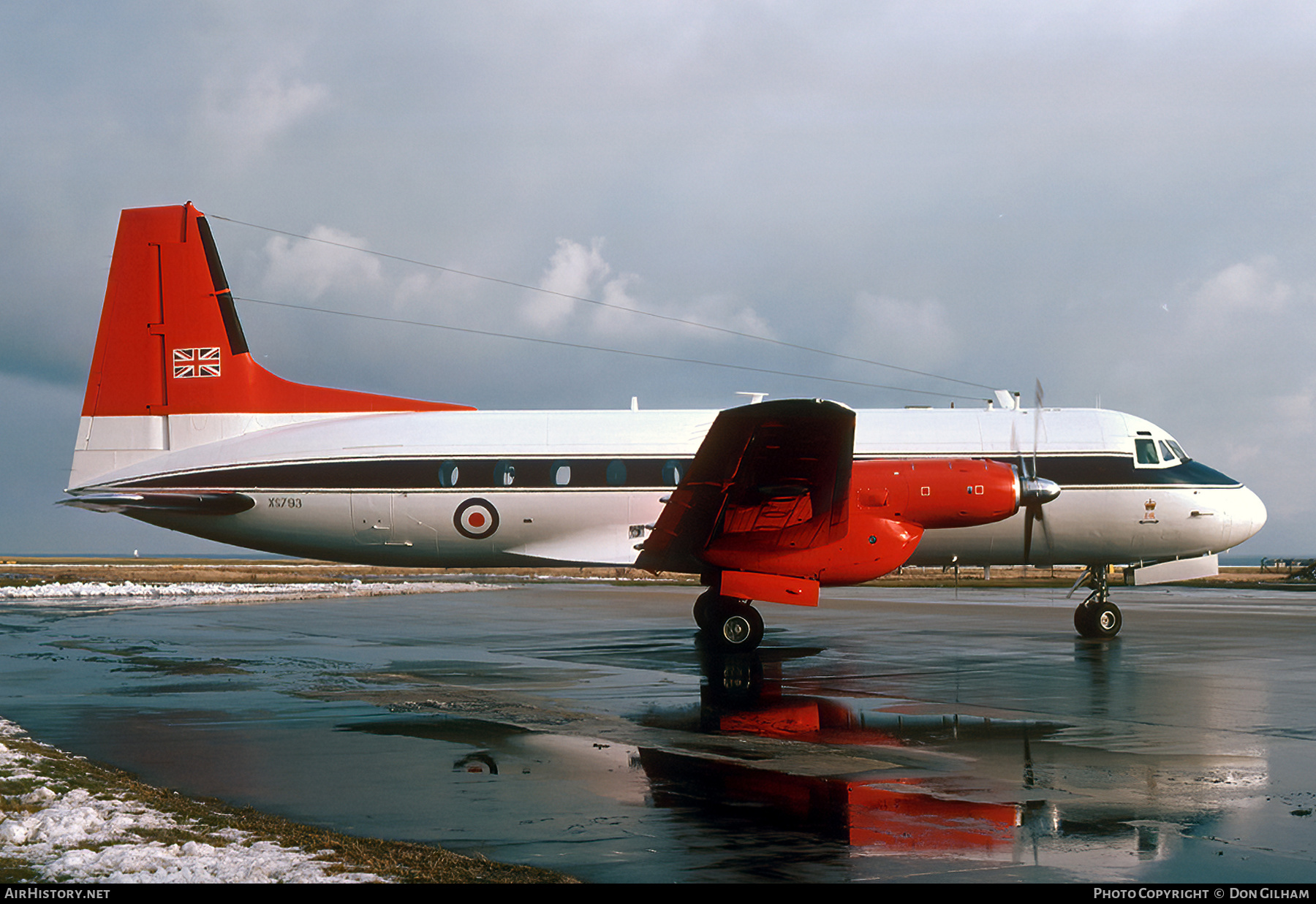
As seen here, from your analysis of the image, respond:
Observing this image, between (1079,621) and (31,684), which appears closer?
(31,684)

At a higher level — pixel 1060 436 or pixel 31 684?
pixel 1060 436

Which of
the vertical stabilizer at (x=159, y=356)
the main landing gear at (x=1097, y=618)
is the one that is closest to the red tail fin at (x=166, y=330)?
the vertical stabilizer at (x=159, y=356)

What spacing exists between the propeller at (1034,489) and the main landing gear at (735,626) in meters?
4.83

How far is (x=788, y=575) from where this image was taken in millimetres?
15289

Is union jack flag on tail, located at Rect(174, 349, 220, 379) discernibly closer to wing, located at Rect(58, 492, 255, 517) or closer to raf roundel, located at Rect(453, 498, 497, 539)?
wing, located at Rect(58, 492, 255, 517)

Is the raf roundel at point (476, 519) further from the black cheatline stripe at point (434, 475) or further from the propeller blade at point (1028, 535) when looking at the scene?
the propeller blade at point (1028, 535)

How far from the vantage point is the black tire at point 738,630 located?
52.0ft

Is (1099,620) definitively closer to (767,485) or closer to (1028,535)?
(1028,535)

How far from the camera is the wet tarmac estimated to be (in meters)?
5.81

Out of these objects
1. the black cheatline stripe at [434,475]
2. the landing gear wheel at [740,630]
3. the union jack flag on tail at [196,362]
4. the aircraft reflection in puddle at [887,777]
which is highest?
the union jack flag on tail at [196,362]

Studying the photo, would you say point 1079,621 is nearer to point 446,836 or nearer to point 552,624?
point 552,624

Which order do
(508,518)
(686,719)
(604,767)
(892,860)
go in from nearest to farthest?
(892,860), (604,767), (686,719), (508,518)

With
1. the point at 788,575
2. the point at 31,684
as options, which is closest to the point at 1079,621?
the point at 788,575

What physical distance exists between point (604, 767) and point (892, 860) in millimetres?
3029
